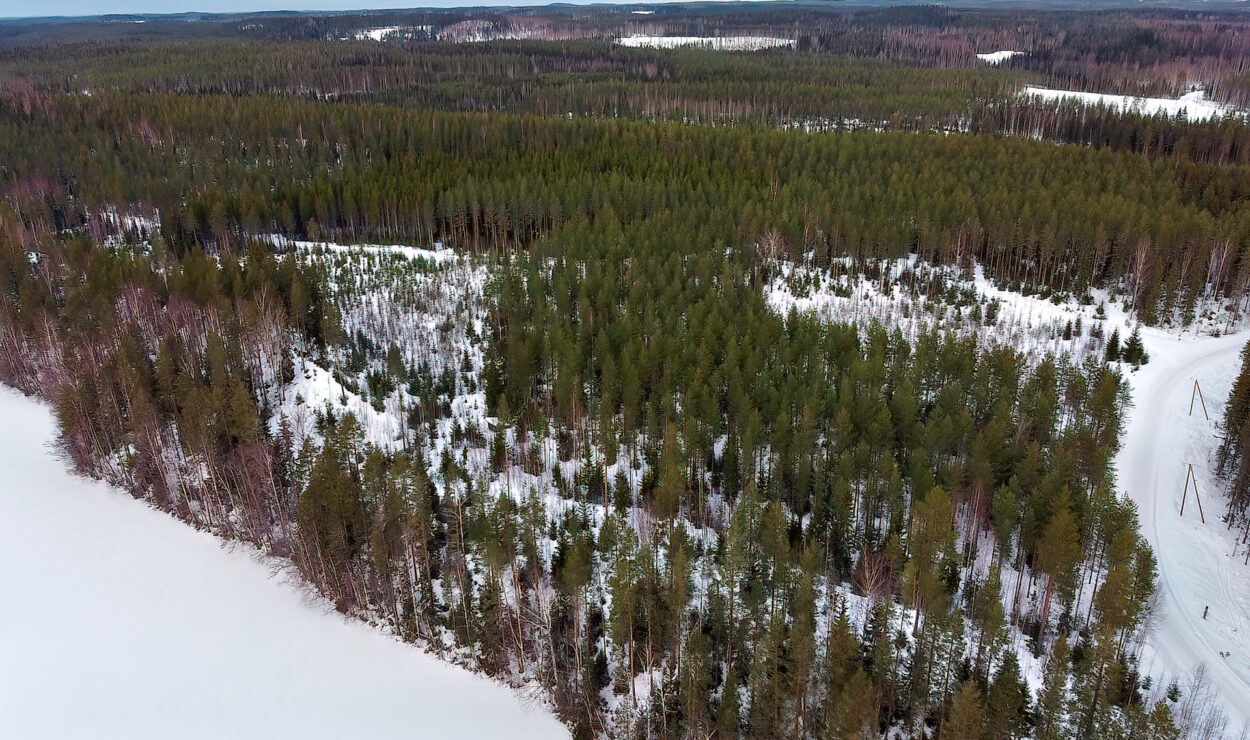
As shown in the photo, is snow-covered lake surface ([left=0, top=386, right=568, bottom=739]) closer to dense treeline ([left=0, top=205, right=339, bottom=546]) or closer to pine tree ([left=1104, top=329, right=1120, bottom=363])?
dense treeline ([left=0, top=205, right=339, bottom=546])

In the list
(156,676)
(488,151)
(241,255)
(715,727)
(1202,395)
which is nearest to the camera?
(715,727)

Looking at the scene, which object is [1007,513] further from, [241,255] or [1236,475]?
[241,255]

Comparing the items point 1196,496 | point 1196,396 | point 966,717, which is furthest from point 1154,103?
point 966,717

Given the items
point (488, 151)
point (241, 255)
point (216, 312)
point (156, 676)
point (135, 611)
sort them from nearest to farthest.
→ point (156, 676) → point (135, 611) → point (216, 312) → point (241, 255) → point (488, 151)

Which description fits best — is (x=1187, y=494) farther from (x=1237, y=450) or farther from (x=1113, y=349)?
(x=1113, y=349)

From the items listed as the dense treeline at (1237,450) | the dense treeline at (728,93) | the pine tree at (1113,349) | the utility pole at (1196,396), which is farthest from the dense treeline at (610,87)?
the dense treeline at (1237,450)

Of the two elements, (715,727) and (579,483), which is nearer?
(715,727)

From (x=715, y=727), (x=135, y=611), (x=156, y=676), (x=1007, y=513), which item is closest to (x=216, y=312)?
(x=135, y=611)
